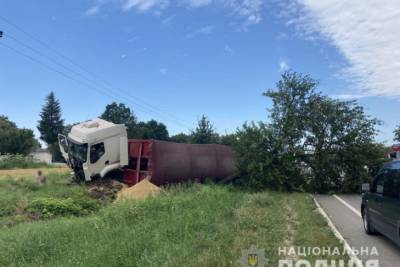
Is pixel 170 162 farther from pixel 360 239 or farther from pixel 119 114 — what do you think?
pixel 119 114

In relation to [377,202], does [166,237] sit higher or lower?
lower

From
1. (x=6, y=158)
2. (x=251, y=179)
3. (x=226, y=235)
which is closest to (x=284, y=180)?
(x=251, y=179)

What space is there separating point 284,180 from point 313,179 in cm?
208

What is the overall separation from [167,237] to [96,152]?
14090 millimetres

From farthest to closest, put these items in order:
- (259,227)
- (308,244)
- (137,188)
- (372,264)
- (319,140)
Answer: (319,140)
(137,188)
(259,227)
(308,244)
(372,264)

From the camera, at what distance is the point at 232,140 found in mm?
25812

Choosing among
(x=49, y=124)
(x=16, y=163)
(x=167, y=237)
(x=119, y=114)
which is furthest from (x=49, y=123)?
(x=167, y=237)

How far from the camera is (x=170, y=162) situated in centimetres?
2173

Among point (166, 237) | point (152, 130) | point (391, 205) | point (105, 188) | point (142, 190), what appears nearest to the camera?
point (391, 205)

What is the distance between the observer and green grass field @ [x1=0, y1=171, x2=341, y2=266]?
7.80m

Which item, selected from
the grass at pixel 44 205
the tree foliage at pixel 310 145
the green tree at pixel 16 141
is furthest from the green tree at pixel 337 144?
the green tree at pixel 16 141

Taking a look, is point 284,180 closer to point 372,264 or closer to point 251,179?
point 251,179

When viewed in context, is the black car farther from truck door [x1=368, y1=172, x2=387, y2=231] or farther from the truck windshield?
the truck windshield

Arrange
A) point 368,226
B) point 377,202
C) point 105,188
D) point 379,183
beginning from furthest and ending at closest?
point 105,188 < point 368,226 < point 379,183 < point 377,202
